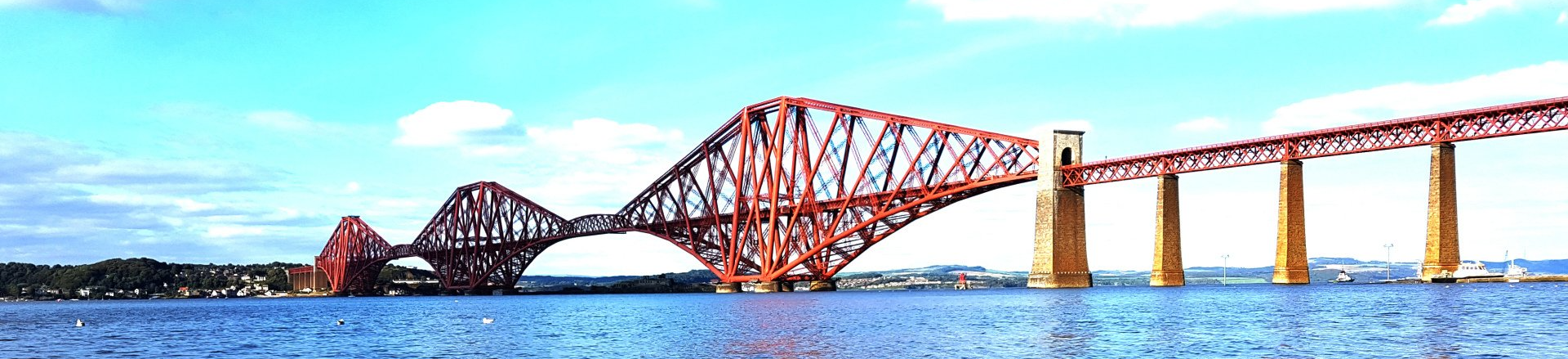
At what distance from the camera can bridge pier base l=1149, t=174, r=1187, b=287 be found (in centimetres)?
8362

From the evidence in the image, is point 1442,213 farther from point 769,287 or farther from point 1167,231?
point 769,287

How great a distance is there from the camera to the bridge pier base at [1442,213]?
238 feet

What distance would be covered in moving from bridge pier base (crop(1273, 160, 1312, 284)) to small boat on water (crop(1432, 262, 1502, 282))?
757 cm

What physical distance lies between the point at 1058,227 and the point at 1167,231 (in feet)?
23.0

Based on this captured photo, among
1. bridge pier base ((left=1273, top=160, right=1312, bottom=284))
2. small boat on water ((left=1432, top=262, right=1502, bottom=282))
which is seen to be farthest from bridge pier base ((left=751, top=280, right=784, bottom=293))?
small boat on water ((left=1432, top=262, right=1502, bottom=282))

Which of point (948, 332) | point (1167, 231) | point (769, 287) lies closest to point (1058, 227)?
point (1167, 231)

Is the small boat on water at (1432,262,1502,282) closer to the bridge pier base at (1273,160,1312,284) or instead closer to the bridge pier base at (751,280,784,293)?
the bridge pier base at (1273,160,1312,284)

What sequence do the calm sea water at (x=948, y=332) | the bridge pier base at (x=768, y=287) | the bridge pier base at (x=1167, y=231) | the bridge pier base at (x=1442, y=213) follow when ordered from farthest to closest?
the bridge pier base at (x=768, y=287) → the bridge pier base at (x=1167, y=231) → the bridge pier base at (x=1442, y=213) → the calm sea water at (x=948, y=332)

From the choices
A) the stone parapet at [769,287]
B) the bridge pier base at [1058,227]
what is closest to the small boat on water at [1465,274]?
the bridge pier base at [1058,227]

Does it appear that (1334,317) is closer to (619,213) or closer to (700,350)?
(700,350)

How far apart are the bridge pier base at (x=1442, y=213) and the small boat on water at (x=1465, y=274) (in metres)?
0.32

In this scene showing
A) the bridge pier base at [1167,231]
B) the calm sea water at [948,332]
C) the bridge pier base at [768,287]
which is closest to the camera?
the calm sea water at [948,332]

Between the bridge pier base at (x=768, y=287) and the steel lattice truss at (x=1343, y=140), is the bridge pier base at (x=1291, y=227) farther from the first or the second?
the bridge pier base at (x=768, y=287)

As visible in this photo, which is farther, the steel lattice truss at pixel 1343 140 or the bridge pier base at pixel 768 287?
the bridge pier base at pixel 768 287
